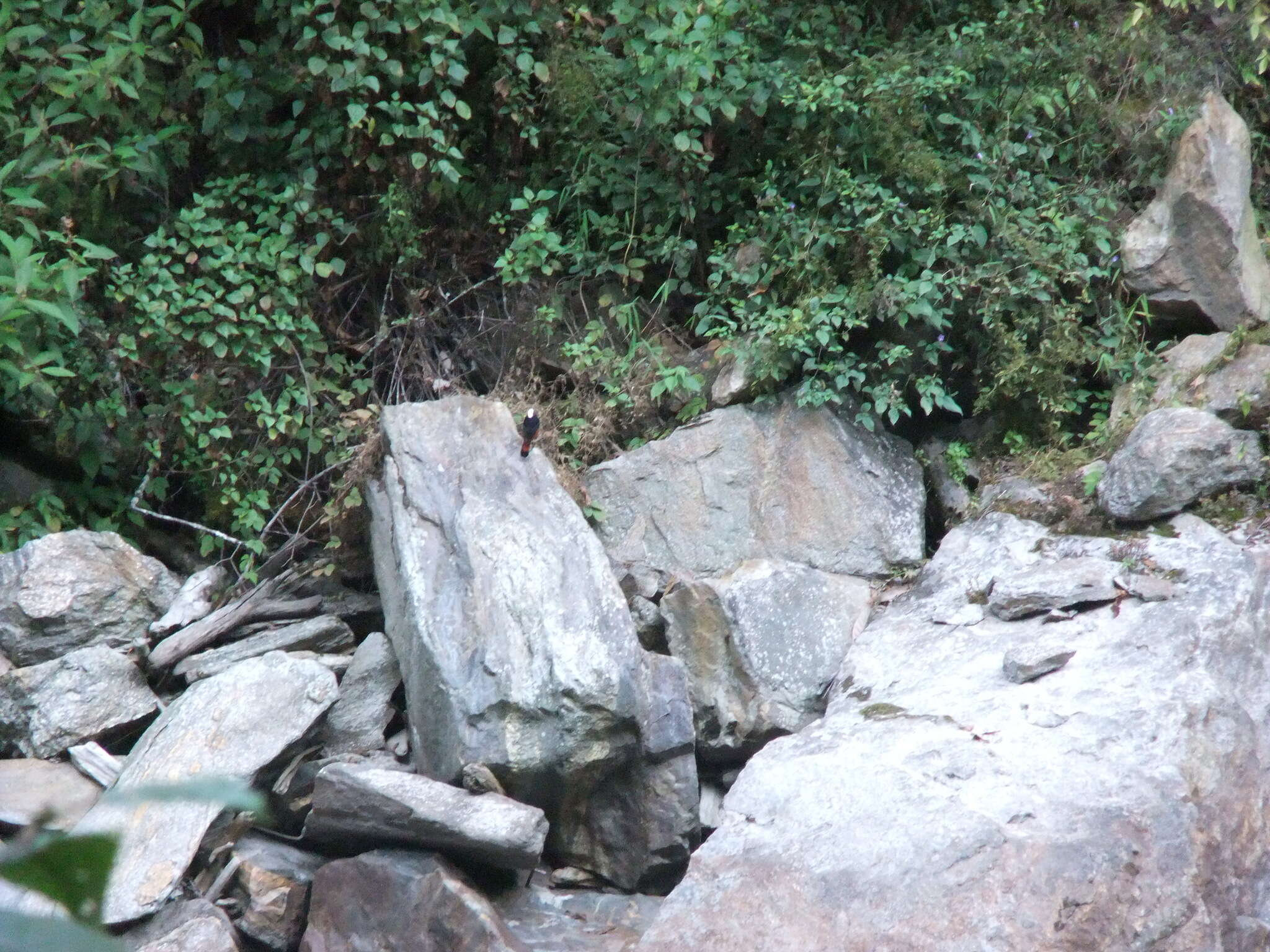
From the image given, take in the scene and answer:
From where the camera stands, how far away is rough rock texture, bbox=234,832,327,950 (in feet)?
11.5

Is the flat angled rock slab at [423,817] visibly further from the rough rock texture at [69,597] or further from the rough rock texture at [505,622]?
the rough rock texture at [69,597]

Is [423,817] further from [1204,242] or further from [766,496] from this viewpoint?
[1204,242]

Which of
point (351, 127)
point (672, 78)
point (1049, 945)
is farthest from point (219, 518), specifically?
point (1049, 945)

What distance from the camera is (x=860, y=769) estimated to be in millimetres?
3357

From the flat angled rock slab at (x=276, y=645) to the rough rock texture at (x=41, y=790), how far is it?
549 millimetres

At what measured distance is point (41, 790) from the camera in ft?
12.4

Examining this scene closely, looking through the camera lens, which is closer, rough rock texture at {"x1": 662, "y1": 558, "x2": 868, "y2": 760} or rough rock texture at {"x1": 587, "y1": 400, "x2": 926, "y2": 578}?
rough rock texture at {"x1": 662, "y1": 558, "x2": 868, "y2": 760}

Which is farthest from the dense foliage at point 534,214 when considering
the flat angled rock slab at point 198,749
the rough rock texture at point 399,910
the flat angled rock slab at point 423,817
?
the rough rock texture at point 399,910

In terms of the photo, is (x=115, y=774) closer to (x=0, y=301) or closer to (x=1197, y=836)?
(x=0, y=301)

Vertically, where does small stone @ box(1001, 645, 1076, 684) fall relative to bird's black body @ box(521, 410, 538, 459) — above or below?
below

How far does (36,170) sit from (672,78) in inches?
105

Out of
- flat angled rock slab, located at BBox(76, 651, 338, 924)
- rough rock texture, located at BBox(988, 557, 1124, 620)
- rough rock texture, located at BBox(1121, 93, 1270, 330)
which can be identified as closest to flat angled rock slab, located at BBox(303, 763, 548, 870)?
flat angled rock slab, located at BBox(76, 651, 338, 924)

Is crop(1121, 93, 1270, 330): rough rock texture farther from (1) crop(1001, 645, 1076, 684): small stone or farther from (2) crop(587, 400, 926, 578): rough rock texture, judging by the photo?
(1) crop(1001, 645, 1076, 684): small stone

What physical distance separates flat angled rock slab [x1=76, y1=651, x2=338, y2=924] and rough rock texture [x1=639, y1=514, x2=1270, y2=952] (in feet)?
4.93
